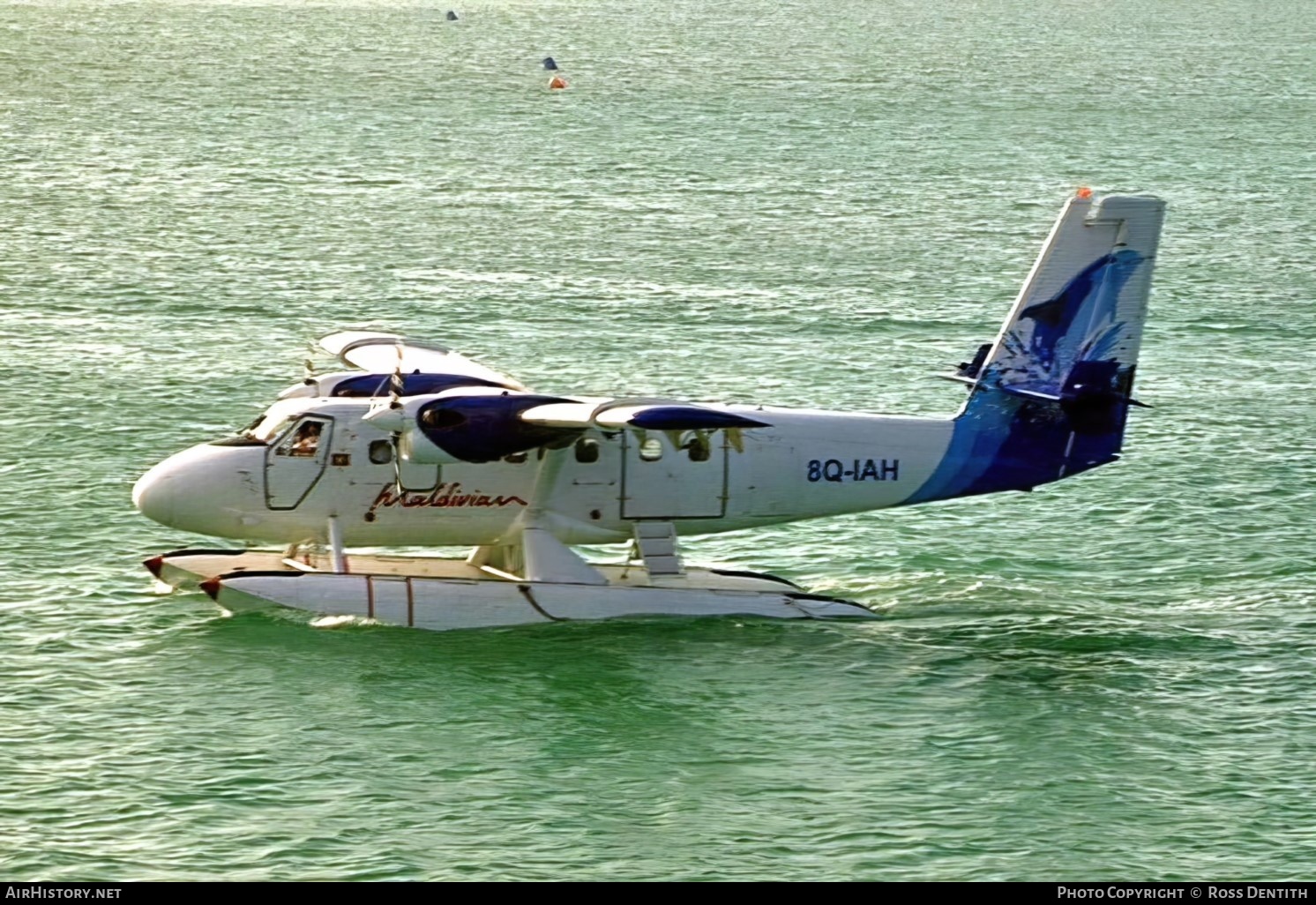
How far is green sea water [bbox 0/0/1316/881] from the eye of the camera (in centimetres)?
2831

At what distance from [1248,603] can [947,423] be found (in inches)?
260

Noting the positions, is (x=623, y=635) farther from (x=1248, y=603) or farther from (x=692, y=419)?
(x=1248, y=603)

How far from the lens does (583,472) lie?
34.2 metres

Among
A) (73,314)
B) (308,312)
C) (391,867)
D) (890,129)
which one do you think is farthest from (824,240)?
(391,867)

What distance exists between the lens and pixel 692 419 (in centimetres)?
3108

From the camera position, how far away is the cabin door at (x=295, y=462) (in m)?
33.4

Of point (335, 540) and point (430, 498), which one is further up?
point (430, 498)

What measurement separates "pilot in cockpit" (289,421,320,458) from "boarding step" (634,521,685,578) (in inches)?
203

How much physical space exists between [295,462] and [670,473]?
578cm

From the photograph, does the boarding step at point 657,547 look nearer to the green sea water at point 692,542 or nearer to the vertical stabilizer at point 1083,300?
the green sea water at point 692,542

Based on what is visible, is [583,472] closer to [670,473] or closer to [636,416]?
[670,473]
